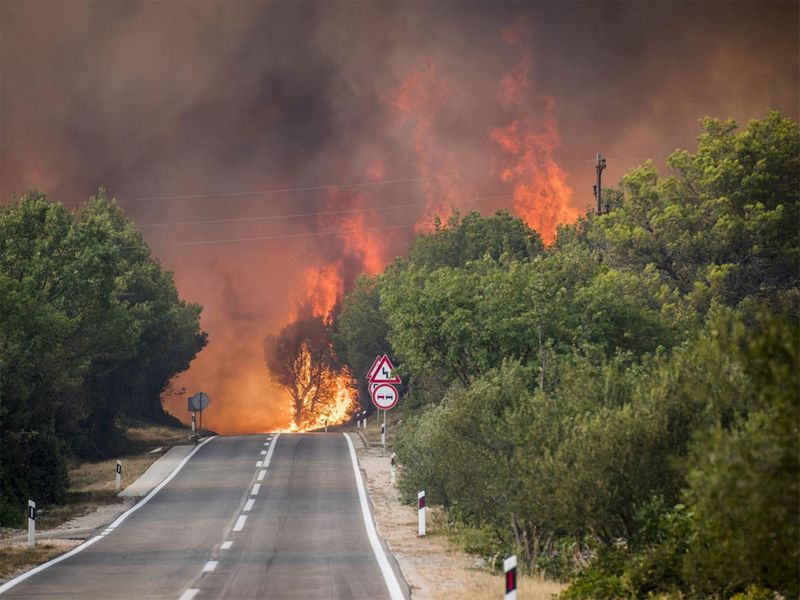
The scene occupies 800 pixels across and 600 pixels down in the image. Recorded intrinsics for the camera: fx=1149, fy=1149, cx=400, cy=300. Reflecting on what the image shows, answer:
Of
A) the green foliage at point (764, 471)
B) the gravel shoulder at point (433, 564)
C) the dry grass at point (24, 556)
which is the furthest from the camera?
the dry grass at point (24, 556)

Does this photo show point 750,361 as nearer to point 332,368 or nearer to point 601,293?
point 601,293

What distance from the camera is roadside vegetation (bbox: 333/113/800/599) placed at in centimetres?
1023

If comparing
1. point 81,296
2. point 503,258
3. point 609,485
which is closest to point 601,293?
point 503,258

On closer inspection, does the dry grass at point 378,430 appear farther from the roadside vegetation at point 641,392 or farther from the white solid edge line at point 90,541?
the white solid edge line at point 90,541

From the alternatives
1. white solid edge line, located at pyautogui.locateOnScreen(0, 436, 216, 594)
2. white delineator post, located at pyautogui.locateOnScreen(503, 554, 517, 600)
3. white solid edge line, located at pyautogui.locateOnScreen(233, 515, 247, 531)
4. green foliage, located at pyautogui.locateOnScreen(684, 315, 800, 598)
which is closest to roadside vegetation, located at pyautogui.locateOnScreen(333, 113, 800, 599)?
green foliage, located at pyautogui.locateOnScreen(684, 315, 800, 598)

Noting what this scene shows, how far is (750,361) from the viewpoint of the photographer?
949 centimetres

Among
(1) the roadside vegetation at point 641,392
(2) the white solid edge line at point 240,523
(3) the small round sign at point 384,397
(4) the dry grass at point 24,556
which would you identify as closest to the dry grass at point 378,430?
(1) the roadside vegetation at point 641,392

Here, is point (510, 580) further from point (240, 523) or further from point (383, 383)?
point (383, 383)

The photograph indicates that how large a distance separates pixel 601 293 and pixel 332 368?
68.1 meters

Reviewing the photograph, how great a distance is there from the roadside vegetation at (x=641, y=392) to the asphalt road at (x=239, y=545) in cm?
283

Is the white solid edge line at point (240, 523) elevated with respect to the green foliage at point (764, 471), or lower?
lower

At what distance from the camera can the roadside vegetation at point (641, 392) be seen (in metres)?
10.2

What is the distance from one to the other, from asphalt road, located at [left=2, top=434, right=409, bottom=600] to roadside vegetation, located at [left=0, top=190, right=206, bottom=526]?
4.07 meters

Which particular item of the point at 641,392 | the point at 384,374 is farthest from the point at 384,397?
the point at 641,392
